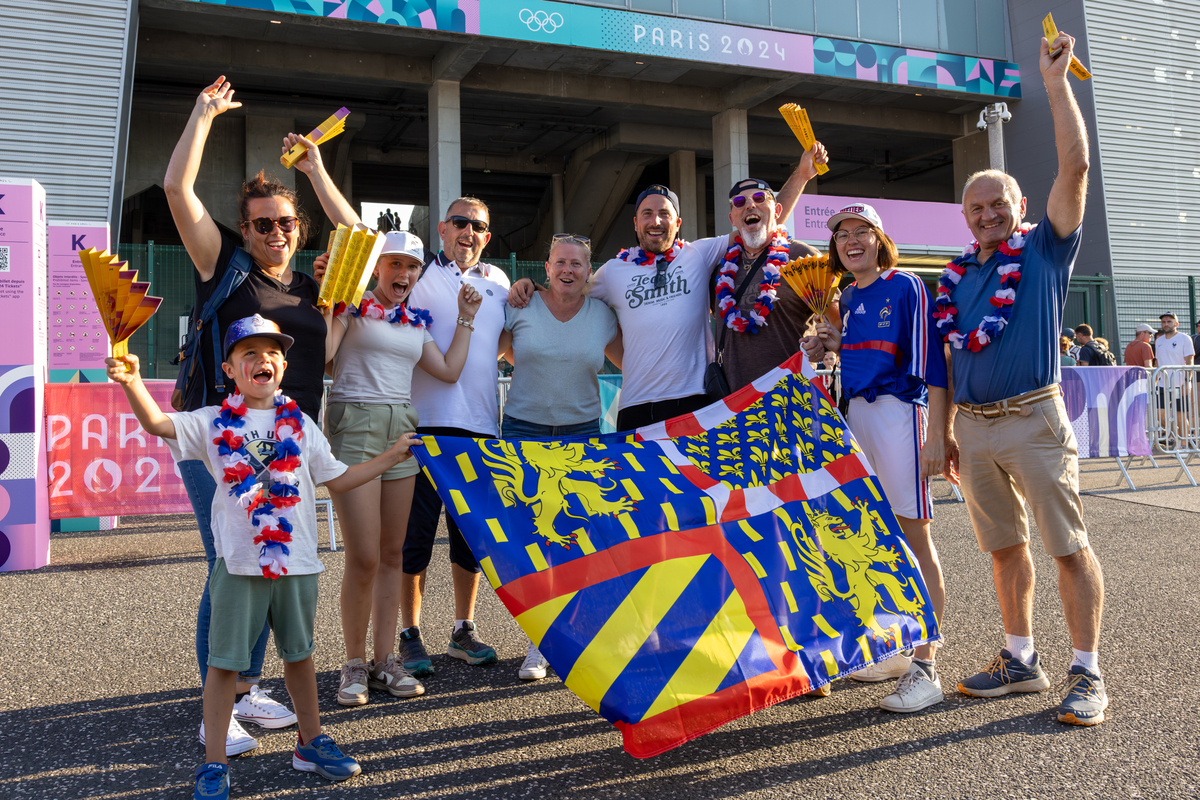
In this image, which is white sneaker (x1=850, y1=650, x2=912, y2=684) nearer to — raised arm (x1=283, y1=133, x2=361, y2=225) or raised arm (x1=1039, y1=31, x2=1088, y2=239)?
raised arm (x1=1039, y1=31, x2=1088, y2=239)

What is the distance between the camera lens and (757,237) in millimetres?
4363

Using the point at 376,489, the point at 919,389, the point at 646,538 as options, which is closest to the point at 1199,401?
the point at 919,389

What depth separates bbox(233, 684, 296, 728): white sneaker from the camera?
3.56 metres

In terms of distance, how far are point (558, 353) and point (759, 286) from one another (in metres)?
1.09

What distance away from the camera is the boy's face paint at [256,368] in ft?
10.1

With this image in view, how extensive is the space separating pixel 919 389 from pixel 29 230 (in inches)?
274

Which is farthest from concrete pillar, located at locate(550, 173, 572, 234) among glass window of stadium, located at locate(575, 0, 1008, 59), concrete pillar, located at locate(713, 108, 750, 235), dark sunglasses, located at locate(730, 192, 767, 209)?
dark sunglasses, located at locate(730, 192, 767, 209)

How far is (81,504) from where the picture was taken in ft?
24.2

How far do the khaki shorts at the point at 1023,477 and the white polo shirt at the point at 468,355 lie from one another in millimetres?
2364

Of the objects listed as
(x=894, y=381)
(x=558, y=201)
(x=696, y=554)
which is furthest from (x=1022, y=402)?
(x=558, y=201)

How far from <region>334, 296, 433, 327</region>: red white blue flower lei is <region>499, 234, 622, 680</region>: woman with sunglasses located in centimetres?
57

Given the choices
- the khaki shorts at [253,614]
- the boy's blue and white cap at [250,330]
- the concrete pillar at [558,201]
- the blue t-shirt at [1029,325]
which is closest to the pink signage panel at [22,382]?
the khaki shorts at [253,614]

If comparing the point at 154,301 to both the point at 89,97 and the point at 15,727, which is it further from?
Answer: the point at 89,97

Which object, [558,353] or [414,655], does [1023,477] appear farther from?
[414,655]
